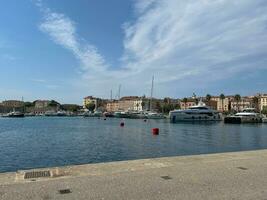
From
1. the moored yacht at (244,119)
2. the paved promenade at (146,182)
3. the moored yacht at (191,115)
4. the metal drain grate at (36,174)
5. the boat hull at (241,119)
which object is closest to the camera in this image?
the paved promenade at (146,182)

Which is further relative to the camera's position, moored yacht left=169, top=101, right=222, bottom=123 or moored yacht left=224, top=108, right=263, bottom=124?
moored yacht left=169, top=101, right=222, bottom=123

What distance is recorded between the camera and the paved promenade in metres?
8.92

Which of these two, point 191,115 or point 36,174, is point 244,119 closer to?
point 191,115

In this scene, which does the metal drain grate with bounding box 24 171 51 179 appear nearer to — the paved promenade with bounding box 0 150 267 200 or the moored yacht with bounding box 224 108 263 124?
the paved promenade with bounding box 0 150 267 200

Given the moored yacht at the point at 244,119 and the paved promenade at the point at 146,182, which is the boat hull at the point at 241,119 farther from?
the paved promenade at the point at 146,182

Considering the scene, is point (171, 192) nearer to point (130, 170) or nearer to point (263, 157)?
point (130, 170)

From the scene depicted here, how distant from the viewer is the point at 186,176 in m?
11.2

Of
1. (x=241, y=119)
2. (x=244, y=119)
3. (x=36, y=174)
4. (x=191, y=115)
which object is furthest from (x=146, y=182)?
(x=244, y=119)

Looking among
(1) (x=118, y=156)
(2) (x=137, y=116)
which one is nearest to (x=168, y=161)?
(1) (x=118, y=156)

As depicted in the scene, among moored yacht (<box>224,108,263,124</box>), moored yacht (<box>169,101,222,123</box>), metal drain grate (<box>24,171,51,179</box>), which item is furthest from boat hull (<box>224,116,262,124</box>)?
metal drain grate (<box>24,171,51,179</box>)

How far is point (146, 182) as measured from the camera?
34.0 ft

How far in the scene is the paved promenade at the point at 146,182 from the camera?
8922 millimetres

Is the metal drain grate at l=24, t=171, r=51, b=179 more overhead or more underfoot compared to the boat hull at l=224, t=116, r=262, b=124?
more underfoot

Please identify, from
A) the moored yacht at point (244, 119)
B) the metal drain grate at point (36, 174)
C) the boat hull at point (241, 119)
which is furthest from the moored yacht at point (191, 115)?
the metal drain grate at point (36, 174)
